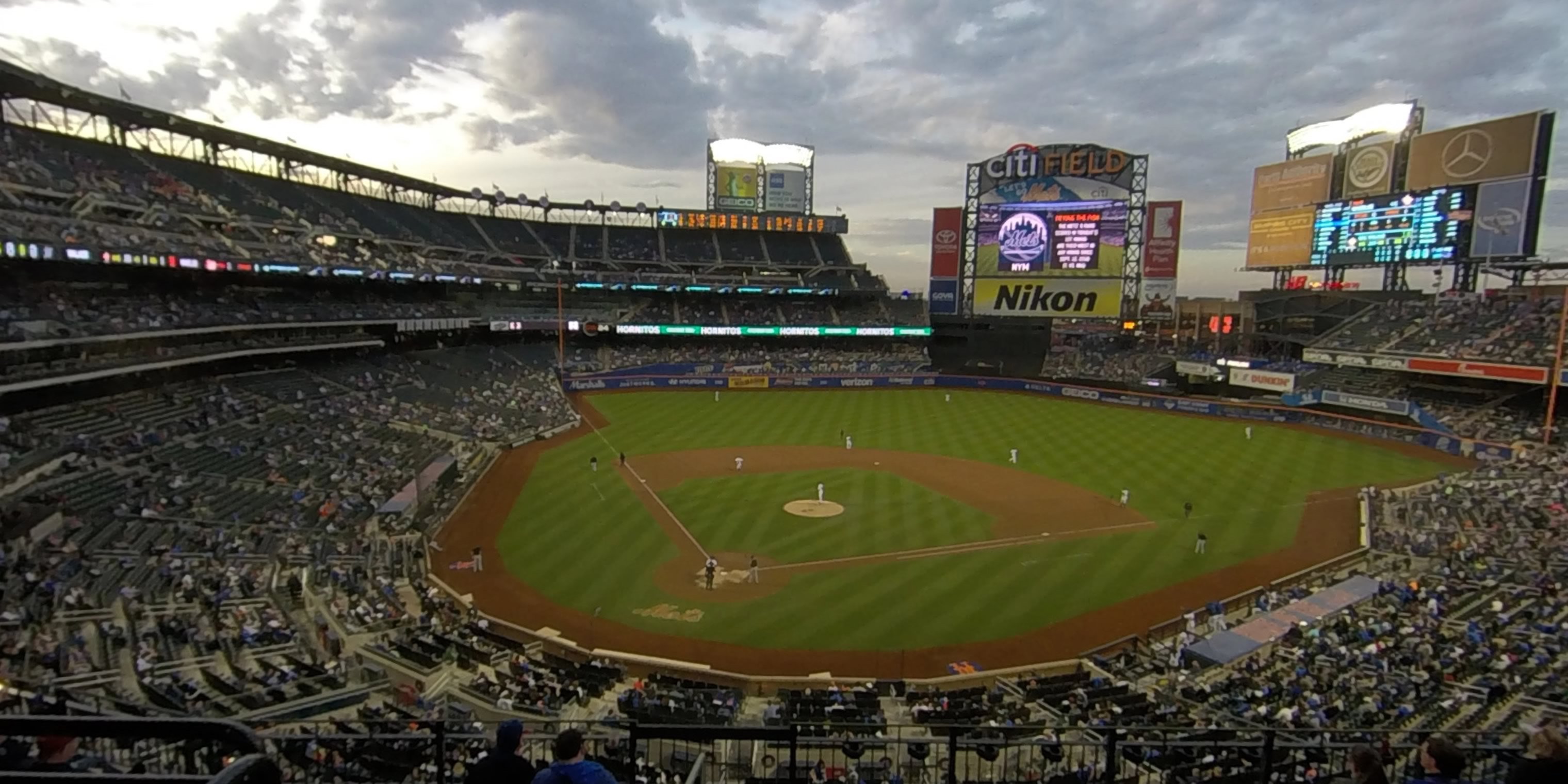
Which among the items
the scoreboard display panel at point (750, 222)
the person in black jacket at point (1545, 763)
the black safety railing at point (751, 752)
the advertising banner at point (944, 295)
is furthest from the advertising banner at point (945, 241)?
the person in black jacket at point (1545, 763)

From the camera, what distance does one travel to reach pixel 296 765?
9922mm

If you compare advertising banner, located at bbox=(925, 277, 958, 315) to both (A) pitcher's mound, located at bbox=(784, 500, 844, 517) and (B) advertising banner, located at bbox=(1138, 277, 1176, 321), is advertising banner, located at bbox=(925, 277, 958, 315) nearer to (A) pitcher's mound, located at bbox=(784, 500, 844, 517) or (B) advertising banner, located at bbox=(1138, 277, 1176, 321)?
(B) advertising banner, located at bbox=(1138, 277, 1176, 321)

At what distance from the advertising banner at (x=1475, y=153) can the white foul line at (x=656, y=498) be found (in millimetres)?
53931

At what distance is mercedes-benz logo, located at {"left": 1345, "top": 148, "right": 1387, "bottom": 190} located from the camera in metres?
54.6

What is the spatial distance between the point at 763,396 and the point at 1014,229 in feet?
80.7

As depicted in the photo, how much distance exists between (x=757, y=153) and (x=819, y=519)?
60.4 m

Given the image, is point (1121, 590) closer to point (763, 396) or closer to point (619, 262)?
point (763, 396)

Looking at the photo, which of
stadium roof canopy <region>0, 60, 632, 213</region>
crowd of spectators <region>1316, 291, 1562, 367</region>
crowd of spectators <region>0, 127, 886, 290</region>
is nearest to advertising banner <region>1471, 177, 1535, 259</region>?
crowd of spectators <region>1316, 291, 1562, 367</region>

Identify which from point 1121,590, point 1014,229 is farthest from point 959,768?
point 1014,229

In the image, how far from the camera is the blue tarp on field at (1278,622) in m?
17.9

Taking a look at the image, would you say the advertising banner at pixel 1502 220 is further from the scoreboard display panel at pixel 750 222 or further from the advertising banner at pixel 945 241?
the scoreboard display panel at pixel 750 222

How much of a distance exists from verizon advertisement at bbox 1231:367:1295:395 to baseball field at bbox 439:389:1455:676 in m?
7.42

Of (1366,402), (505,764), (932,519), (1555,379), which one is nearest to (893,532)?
(932,519)

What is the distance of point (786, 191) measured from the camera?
278 ft
